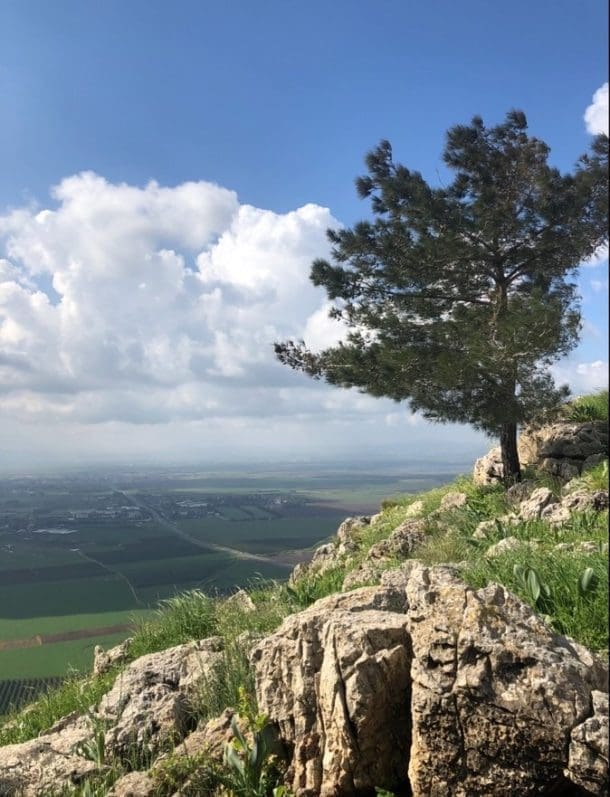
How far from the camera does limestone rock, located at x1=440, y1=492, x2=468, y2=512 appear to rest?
1202 cm

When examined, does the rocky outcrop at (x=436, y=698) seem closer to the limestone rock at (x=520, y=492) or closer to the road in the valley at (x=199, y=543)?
the limestone rock at (x=520, y=492)

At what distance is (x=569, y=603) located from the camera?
15.5 ft

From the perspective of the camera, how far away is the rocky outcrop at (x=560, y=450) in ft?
39.6

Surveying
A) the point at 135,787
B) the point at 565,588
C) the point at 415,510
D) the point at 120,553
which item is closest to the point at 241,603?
the point at 135,787

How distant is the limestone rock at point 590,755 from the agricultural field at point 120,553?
7.64 m

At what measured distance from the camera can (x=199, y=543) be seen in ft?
200

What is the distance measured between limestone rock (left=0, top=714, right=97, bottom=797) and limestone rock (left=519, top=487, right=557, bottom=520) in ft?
21.1

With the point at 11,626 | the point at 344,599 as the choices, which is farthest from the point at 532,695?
the point at 11,626

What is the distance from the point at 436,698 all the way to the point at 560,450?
10555 mm

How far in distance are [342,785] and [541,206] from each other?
12916mm

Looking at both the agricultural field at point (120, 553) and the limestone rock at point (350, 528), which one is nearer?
the limestone rock at point (350, 528)

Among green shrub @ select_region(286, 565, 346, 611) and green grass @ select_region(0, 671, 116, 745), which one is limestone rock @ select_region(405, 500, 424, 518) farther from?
green grass @ select_region(0, 671, 116, 745)

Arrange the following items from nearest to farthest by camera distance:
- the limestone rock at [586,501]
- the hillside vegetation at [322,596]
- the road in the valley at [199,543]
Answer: the hillside vegetation at [322,596] → the limestone rock at [586,501] → the road in the valley at [199,543]

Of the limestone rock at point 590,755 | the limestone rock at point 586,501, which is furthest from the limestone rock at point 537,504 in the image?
the limestone rock at point 590,755
